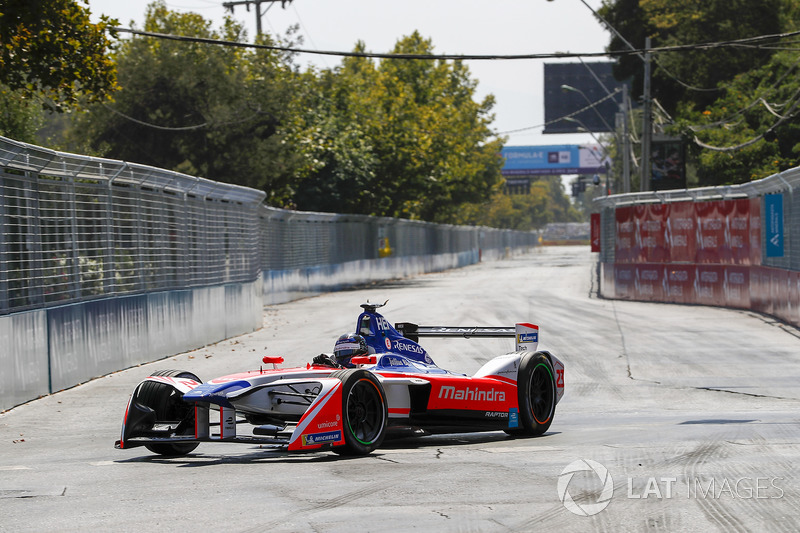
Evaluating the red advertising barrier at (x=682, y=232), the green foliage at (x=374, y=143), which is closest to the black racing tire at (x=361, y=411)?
the red advertising barrier at (x=682, y=232)

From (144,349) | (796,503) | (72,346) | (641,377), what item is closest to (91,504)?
(796,503)

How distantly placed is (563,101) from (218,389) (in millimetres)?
80638

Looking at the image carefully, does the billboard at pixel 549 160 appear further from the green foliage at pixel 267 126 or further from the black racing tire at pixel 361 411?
the black racing tire at pixel 361 411

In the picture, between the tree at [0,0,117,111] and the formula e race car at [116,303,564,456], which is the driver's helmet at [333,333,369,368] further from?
the tree at [0,0,117,111]

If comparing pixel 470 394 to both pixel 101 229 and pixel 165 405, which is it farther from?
pixel 101 229

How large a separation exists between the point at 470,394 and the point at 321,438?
195cm

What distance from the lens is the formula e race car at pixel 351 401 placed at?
8039mm

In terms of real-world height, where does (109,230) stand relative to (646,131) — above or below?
below

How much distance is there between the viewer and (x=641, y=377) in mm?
14906

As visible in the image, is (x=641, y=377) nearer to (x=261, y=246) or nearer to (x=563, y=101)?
(x=261, y=246)

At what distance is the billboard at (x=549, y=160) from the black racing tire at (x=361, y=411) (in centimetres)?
11110

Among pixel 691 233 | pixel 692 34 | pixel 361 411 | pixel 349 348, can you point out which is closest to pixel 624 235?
pixel 691 233

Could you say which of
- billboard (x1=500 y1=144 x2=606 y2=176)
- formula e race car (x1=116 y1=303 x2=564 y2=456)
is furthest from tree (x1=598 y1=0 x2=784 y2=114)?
billboard (x1=500 y1=144 x2=606 y2=176)

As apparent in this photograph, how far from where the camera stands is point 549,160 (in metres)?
120
